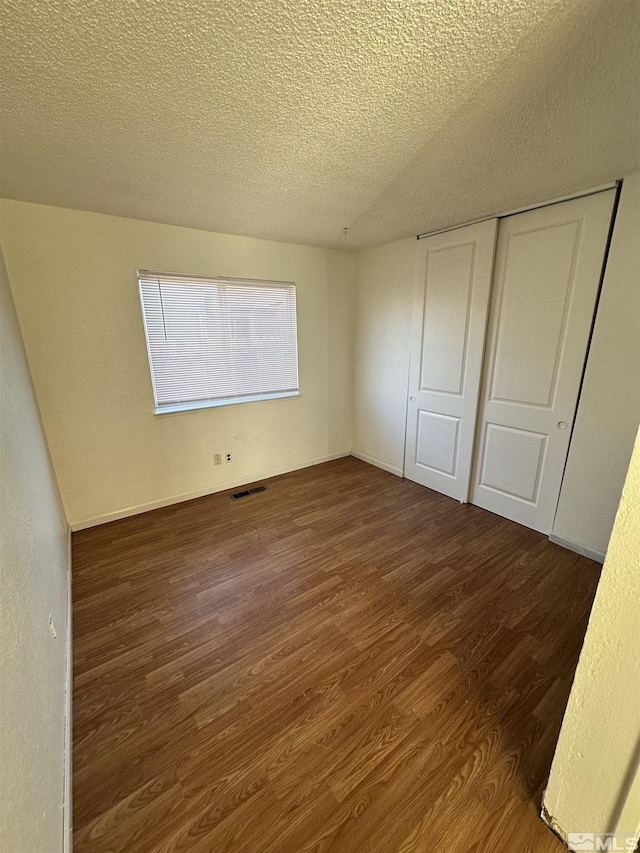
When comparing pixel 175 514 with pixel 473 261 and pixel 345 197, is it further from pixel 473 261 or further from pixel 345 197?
pixel 473 261

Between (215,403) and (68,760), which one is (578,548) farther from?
(215,403)

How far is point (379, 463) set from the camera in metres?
3.82

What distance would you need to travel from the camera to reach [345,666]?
1.53 metres

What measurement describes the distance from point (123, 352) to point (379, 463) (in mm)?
2768

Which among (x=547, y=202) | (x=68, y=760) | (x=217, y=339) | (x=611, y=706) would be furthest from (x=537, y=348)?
(x=68, y=760)

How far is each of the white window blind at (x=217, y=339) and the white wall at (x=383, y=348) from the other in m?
0.83

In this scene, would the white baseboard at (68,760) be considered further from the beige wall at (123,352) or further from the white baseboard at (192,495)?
the beige wall at (123,352)

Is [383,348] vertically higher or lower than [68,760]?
higher

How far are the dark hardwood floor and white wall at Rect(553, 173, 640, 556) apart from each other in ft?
1.12

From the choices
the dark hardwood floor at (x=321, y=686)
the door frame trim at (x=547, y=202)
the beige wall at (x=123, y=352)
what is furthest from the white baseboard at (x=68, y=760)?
the door frame trim at (x=547, y=202)

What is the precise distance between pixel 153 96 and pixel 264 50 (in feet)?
1.55

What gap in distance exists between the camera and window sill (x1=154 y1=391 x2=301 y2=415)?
2.86 metres

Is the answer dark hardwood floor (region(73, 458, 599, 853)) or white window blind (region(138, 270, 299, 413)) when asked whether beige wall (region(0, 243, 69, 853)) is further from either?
white window blind (region(138, 270, 299, 413))

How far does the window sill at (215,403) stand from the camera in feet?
9.39
